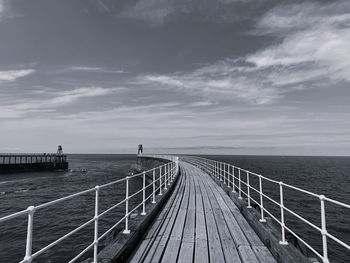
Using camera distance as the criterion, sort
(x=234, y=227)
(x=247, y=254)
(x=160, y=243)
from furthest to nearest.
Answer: (x=234, y=227)
(x=160, y=243)
(x=247, y=254)

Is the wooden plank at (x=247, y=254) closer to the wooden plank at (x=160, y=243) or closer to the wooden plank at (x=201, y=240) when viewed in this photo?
the wooden plank at (x=201, y=240)

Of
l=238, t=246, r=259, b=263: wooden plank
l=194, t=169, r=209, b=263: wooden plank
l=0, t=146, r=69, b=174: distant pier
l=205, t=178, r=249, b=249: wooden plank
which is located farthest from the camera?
l=0, t=146, r=69, b=174: distant pier

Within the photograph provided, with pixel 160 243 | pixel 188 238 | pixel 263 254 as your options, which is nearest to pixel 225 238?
pixel 188 238

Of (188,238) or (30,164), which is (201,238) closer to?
(188,238)

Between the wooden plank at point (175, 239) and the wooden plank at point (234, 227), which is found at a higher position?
the wooden plank at point (175, 239)

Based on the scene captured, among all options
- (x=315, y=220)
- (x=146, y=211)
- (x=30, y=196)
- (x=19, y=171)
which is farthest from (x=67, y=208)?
(x=19, y=171)

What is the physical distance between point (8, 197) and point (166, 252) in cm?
2761

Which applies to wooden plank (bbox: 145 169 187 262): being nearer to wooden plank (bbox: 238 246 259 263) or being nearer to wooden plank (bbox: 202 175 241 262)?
wooden plank (bbox: 202 175 241 262)

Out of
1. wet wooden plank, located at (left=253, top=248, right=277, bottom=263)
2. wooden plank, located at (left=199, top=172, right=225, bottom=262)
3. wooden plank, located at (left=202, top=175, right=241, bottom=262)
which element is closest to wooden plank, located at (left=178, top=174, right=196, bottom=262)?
wooden plank, located at (left=199, top=172, right=225, bottom=262)

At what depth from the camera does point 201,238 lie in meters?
4.67

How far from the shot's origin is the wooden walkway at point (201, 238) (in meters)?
3.85

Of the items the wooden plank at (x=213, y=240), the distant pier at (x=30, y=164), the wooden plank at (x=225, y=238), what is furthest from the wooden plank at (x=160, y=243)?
the distant pier at (x=30, y=164)

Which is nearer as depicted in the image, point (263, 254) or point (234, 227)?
point (263, 254)

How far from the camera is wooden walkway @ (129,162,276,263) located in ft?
12.6
